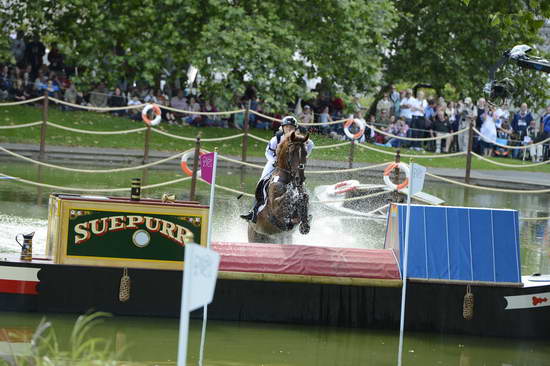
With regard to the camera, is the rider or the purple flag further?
the rider

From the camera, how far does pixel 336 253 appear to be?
38.4 ft

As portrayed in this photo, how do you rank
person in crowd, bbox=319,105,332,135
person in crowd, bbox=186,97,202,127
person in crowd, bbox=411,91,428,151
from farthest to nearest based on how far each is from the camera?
person in crowd, bbox=411,91,428,151 < person in crowd, bbox=186,97,202,127 < person in crowd, bbox=319,105,332,135

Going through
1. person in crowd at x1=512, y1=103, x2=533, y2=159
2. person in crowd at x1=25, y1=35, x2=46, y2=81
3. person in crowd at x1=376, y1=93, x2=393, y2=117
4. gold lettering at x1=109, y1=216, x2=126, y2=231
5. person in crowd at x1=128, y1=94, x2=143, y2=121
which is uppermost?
person in crowd at x1=25, y1=35, x2=46, y2=81

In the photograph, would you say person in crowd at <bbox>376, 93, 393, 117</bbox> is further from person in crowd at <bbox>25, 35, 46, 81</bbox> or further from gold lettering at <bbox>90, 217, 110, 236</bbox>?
gold lettering at <bbox>90, 217, 110, 236</bbox>

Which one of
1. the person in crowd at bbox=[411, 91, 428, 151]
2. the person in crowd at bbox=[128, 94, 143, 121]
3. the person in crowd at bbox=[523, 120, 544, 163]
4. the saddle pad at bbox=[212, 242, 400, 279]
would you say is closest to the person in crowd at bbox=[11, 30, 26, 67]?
the person in crowd at bbox=[128, 94, 143, 121]

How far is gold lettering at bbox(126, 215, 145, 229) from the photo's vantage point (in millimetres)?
11294

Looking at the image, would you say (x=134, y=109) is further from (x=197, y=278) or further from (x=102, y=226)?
(x=197, y=278)

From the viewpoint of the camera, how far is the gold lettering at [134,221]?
11.3 metres

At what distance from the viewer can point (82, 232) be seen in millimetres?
11234

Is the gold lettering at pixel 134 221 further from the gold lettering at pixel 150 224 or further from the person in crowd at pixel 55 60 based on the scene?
the person in crowd at pixel 55 60

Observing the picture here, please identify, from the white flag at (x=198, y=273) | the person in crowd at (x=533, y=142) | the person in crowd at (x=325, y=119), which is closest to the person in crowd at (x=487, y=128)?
the person in crowd at (x=533, y=142)

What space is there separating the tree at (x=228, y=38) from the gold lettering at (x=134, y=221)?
17719mm

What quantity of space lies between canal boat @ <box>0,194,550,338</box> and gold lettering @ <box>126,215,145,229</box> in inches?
0.4

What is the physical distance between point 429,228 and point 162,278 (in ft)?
9.64
